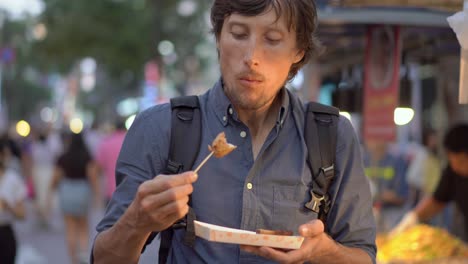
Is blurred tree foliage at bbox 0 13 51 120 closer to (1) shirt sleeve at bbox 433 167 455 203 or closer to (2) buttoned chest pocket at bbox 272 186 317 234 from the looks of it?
(1) shirt sleeve at bbox 433 167 455 203

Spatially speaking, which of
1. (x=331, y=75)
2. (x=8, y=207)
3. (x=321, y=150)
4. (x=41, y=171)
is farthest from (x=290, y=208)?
(x=41, y=171)

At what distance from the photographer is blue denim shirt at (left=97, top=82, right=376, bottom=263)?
265 cm

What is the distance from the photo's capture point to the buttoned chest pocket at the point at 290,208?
266cm

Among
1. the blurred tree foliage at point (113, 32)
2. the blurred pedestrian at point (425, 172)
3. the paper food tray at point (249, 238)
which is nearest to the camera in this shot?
the paper food tray at point (249, 238)

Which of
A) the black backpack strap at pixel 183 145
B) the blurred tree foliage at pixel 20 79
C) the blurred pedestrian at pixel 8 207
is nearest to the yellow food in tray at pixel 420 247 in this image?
the blurred pedestrian at pixel 8 207

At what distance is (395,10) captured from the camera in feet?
20.5

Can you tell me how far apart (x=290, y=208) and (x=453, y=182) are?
4910mm

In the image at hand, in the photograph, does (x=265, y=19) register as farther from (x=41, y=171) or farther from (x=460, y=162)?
(x=41, y=171)

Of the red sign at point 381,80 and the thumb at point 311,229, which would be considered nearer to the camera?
the thumb at point 311,229

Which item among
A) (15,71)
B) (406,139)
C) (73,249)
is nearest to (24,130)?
(15,71)

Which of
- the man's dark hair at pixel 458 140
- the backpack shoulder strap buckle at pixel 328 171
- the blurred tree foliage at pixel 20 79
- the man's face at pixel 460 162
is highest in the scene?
the backpack shoulder strap buckle at pixel 328 171

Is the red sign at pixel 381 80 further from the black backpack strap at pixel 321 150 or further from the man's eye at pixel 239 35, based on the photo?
the man's eye at pixel 239 35

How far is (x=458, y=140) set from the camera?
709cm

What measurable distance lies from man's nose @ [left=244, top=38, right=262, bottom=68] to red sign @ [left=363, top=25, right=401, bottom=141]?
4.57 meters
